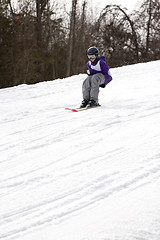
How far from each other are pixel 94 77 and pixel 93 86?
0.57 feet

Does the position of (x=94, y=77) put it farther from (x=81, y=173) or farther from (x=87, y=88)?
(x=81, y=173)

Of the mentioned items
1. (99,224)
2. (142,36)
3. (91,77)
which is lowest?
(99,224)

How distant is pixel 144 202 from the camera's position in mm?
2332

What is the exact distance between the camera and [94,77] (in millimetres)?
6000

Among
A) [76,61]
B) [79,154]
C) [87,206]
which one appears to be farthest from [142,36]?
[87,206]

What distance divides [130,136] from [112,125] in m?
0.65

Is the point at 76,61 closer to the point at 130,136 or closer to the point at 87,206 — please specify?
the point at 130,136

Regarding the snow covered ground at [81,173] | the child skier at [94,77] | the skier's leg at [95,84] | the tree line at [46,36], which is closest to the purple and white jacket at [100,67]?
the child skier at [94,77]

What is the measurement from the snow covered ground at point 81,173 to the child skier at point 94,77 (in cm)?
37

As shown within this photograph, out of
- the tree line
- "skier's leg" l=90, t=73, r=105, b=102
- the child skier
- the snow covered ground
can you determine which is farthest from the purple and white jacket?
the tree line

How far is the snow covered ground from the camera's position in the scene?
2.10 meters

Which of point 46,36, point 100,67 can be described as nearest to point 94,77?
point 100,67

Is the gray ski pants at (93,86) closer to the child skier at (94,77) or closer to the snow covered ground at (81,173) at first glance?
the child skier at (94,77)

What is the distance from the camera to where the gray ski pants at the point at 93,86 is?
6000 mm
